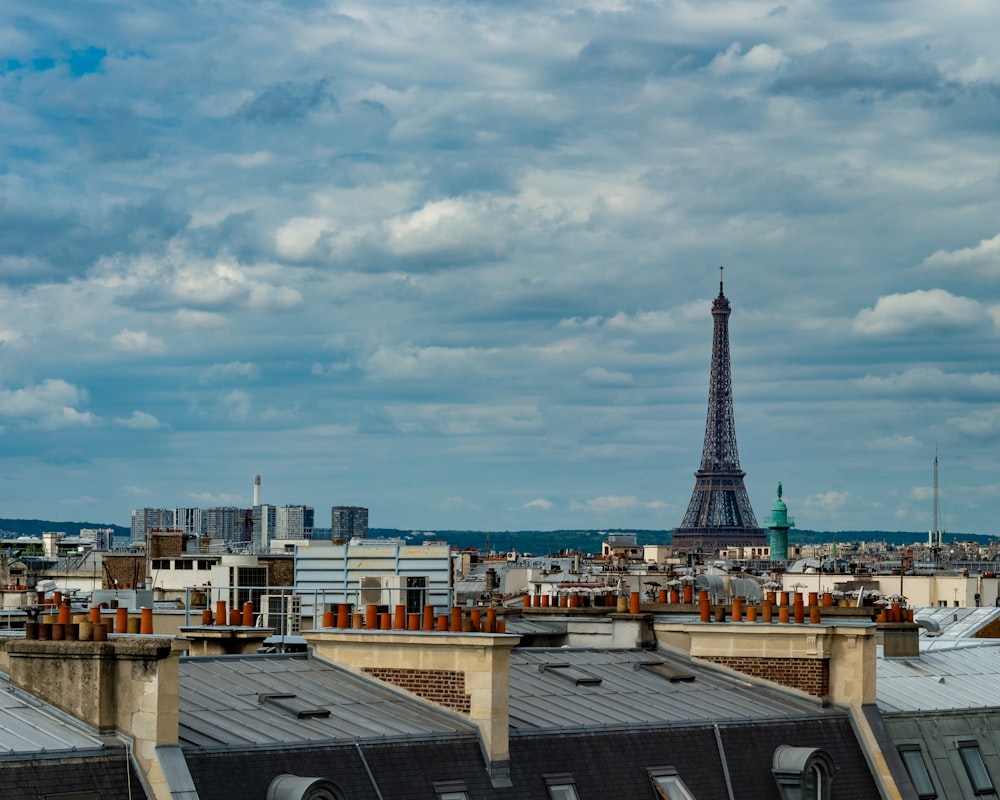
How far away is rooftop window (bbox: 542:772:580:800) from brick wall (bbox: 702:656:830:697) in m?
8.06

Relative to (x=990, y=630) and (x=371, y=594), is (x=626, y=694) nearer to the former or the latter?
(x=371, y=594)

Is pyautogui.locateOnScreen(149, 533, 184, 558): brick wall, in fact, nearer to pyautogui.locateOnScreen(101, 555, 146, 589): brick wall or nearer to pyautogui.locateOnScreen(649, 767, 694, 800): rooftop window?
pyautogui.locateOnScreen(101, 555, 146, 589): brick wall

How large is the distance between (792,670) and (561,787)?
8.44 metres

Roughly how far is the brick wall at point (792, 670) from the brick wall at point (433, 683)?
A: 845 centimetres

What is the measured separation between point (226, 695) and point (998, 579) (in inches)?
4121

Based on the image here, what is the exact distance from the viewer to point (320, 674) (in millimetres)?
28984

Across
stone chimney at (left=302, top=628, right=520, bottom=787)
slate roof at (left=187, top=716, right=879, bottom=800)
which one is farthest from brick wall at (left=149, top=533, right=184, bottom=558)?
stone chimney at (left=302, top=628, right=520, bottom=787)

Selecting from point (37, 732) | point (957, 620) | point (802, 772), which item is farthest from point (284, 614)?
point (957, 620)

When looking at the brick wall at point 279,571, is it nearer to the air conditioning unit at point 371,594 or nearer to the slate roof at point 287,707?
the air conditioning unit at point 371,594

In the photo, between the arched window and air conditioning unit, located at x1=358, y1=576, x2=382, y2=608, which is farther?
air conditioning unit, located at x1=358, y1=576, x2=382, y2=608

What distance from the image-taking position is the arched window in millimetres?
30000

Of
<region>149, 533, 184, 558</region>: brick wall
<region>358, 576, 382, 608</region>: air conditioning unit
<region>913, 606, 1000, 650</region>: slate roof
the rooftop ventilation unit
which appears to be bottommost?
the rooftop ventilation unit

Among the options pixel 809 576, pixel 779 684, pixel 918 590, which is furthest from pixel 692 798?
pixel 809 576

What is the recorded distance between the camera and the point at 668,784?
28359 millimetres
